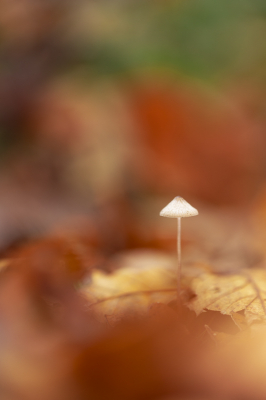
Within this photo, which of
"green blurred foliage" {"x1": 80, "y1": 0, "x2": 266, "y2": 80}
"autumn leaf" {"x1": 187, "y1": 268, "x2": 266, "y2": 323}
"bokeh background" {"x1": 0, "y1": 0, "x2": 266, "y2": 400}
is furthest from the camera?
"green blurred foliage" {"x1": 80, "y1": 0, "x2": 266, "y2": 80}

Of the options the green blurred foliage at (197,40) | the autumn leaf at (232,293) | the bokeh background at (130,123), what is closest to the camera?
the autumn leaf at (232,293)

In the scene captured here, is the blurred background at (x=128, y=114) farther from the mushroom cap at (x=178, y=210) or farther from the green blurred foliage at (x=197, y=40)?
the mushroom cap at (x=178, y=210)

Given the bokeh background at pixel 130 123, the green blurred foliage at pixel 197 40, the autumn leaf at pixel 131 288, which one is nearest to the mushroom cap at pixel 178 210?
the autumn leaf at pixel 131 288

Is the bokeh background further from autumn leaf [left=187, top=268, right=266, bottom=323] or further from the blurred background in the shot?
autumn leaf [left=187, top=268, right=266, bottom=323]

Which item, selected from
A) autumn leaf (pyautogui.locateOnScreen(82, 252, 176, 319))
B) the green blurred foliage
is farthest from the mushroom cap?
the green blurred foliage

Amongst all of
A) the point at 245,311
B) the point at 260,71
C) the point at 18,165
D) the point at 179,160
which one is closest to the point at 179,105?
the point at 179,160

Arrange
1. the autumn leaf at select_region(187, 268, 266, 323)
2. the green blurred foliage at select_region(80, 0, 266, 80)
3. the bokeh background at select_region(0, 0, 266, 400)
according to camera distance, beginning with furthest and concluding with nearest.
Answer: the green blurred foliage at select_region(80, 0, 266, 80), the bokeh background at select_region(0, 0, 266, 400), the autumn leaf at select_region(187, 268, 266, 323)

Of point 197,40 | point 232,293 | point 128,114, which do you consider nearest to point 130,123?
point 128,114
